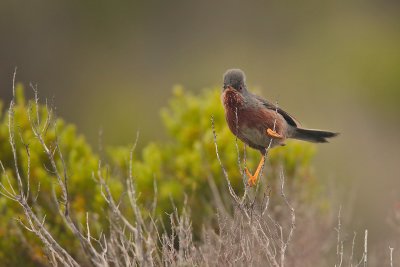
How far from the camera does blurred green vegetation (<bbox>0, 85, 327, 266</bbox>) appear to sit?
1106 cm

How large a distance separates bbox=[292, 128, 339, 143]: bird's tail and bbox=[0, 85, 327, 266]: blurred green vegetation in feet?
6.95

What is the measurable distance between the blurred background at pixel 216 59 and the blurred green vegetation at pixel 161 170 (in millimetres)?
13459

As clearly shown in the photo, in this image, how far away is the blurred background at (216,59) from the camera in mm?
29688

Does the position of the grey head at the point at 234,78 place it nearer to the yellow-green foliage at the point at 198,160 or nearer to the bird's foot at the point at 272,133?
the bird's foot at the point at 272,133

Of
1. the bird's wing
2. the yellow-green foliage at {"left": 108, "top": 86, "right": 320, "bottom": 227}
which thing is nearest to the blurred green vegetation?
the yellow-green foliage at {"left": 108, "top": 86, "right": 320, "bottom": 227}

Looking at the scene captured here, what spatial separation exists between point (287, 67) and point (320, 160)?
373 inches

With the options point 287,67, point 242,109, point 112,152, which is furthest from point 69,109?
point 242,109

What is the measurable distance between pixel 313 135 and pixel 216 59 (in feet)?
94.1

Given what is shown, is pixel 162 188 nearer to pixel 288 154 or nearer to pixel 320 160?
pixel 288 154

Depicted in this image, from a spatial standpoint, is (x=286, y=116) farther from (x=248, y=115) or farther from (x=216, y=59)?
(x=216, y=59)

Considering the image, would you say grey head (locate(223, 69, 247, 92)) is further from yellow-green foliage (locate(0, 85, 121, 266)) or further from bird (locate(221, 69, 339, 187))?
yellow-green foliage (locate(0, 85, 121, 266))

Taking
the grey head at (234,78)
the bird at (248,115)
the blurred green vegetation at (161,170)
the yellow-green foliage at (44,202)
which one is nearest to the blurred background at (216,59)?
the blurred green vegetation at (161,170)

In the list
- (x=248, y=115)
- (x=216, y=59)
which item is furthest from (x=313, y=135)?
(x=216, y=59)

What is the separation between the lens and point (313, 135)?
8.52 m
